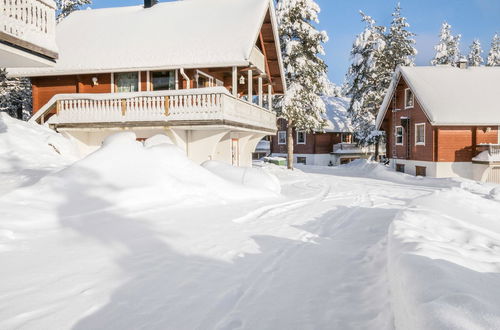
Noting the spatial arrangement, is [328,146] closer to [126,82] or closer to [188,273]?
[126,82]

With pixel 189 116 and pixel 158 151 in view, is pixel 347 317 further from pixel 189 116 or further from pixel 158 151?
pixel 189 116

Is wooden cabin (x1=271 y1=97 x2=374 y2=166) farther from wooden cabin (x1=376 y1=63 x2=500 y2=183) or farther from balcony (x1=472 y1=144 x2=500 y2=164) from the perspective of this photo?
balcony (x1=472 y1=144 x2=500 y2=164)

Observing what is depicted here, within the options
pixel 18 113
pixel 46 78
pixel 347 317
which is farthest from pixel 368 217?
pixel 18 113

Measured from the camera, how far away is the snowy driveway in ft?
11.3

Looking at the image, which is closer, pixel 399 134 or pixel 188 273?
pixel 188 273

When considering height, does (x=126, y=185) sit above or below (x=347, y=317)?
above

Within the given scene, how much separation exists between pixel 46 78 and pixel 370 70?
25.0 meters

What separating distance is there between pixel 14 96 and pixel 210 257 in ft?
96.8

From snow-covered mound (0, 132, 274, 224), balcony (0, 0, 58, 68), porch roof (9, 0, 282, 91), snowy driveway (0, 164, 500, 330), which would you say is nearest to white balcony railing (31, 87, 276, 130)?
porch roof (9, 0, 282, 91)

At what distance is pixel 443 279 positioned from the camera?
309cm

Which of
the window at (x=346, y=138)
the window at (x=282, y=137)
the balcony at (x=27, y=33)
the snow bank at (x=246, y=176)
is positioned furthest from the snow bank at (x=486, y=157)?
the balcony at (x=27, y=33)

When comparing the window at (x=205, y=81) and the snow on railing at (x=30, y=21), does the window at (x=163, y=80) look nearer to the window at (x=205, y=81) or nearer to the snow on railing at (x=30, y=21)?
the window at (x=205, y=81)

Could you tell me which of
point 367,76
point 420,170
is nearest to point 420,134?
point 420,170

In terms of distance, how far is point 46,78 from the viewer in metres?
18.2
